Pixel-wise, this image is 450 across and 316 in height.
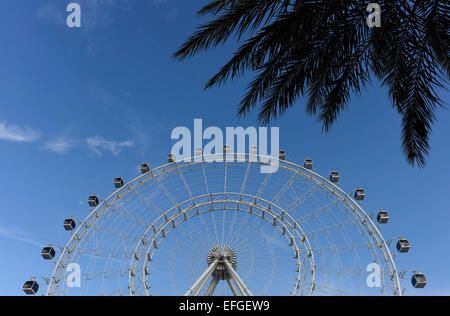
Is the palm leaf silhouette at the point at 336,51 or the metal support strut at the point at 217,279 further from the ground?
the palm leaf silhouette at the point at 336,51

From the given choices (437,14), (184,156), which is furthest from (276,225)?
(437,14)

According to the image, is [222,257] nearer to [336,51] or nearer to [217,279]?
[217,279]

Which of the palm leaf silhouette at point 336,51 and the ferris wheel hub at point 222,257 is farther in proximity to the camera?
the ferris wheel hub at point 222,257

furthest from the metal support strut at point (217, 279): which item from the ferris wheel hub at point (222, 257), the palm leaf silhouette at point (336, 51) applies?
the palm leaf silhouette at point (336, 51)
